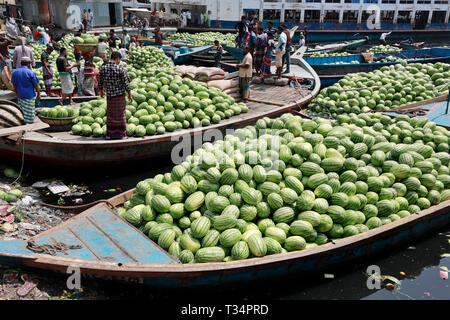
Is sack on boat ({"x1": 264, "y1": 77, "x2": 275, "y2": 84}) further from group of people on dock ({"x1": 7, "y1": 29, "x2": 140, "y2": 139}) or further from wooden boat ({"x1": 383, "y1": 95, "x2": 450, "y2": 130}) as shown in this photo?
group of people on dock ({"x1": 7, "y1": 29, "x2": 140, "y2": 139})

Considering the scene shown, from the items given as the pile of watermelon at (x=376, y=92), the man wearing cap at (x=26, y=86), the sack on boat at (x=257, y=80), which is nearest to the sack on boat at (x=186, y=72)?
the sack on boat at (x=257, y=80)

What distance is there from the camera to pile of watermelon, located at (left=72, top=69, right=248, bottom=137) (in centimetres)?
809

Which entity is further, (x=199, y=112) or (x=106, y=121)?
(x=199, y=112)

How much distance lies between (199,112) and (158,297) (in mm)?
5323

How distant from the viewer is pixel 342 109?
32.4 feet

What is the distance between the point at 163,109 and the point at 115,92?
1.64 m

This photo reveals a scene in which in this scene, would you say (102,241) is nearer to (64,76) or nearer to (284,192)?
(284,192)

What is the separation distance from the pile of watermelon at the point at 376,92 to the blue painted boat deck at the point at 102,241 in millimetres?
6932

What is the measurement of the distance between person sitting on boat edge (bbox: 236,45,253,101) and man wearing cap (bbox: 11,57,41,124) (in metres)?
5.34

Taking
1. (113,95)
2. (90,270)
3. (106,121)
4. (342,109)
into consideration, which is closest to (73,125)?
(106,121)

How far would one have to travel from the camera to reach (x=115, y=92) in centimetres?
718

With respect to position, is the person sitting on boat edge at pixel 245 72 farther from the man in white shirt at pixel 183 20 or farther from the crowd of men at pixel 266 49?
the man in white shirt at pixel 183 20

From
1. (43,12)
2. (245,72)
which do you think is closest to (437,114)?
(245,72)

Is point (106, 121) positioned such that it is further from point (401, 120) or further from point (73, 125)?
point (401, 120)
